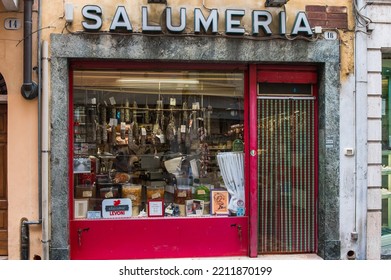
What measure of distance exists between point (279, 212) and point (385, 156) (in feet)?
6.70

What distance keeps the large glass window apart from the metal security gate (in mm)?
383

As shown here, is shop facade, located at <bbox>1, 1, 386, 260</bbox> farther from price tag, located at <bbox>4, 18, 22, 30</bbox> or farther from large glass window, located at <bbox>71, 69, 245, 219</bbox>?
price tag, located at <bbox>4, 18, 22, 30</bbox>

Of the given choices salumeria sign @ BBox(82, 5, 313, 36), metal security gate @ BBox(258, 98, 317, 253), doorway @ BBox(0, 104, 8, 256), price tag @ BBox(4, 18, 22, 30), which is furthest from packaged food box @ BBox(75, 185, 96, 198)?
metal security gate @ BBox(258, 98, 317, 253)

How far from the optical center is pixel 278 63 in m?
6.71

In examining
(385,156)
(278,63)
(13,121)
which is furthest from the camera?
(385,156)

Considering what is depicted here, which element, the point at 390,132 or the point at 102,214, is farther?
Answer: the point at 390,132

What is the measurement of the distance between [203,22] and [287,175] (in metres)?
2.64

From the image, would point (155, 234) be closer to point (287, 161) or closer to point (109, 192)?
point (109, 192)

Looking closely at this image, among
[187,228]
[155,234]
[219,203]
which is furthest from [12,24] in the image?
[219,203]

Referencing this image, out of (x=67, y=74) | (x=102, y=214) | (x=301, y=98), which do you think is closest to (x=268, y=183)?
(x=301, y=98)

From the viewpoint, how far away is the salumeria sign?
6.27 m

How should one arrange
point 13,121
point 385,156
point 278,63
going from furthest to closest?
1. point 385,156
2. point 278,63
3. point 13,121

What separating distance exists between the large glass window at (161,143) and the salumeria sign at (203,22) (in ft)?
2.47

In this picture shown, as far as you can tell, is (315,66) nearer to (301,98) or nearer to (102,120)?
(301,98)
